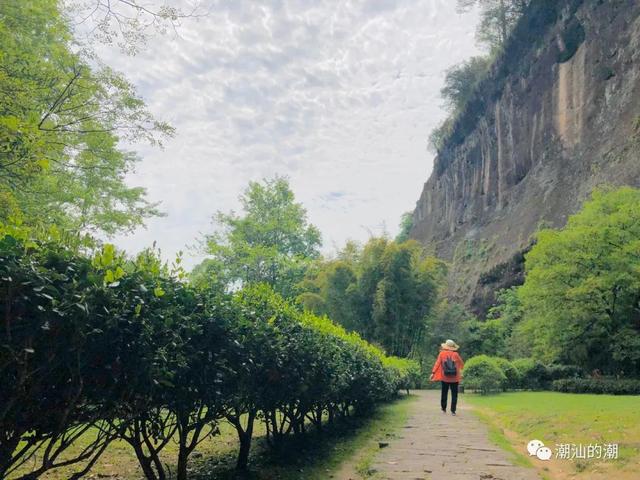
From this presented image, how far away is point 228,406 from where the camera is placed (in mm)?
3967

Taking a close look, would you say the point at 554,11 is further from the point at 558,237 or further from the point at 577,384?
the point at 577,384

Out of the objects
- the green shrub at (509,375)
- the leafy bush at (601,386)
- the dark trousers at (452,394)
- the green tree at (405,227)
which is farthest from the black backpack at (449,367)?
the green tree at (405,227)

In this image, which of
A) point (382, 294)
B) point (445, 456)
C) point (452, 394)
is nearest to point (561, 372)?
point (382, 294)

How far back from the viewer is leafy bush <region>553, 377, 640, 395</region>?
49.5 feet

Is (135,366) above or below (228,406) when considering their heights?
above

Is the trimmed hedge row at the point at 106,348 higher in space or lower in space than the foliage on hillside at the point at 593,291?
lower

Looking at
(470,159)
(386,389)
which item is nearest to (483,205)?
(470,159)

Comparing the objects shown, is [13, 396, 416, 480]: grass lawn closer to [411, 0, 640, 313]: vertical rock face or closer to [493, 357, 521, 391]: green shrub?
[493, 357, 521, 391]: green shrub

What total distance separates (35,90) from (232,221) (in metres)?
25.0

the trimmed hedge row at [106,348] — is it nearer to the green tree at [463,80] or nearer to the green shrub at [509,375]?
the green shrub at [509,375]

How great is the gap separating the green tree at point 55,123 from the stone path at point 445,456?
4621mm

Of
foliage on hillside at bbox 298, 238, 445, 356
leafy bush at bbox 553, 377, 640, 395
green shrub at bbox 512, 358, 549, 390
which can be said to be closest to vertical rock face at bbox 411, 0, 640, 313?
foliage on hillside at bbox 298, 238, 445, 356

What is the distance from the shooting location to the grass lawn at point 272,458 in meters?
5.04

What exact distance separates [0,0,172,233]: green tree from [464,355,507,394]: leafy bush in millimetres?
13348
